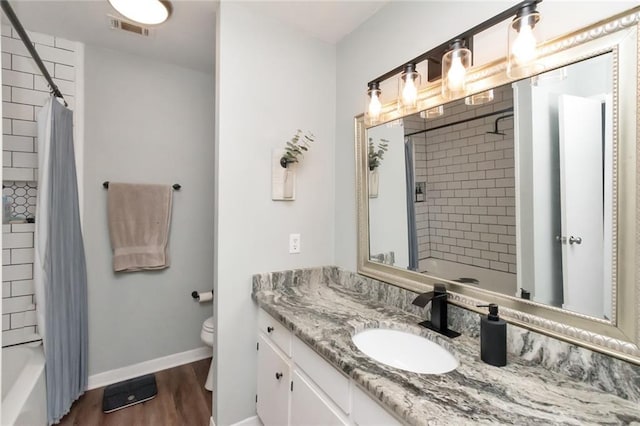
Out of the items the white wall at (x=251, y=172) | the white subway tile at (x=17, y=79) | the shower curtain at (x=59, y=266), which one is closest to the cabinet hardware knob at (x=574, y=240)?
the white wall at (x=251, y=172)

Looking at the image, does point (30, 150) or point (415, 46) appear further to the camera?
point (30, 150)

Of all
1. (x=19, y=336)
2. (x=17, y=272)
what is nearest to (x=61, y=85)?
(x=17, y=272)

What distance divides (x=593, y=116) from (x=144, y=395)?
9.34ft

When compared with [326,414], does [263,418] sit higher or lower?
lower

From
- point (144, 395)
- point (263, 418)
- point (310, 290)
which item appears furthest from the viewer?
point (144, 395)

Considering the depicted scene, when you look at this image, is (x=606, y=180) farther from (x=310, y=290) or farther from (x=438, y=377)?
(x=310, y=290)

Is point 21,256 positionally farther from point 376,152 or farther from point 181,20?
point 376,152

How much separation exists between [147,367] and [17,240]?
1292 millimetres

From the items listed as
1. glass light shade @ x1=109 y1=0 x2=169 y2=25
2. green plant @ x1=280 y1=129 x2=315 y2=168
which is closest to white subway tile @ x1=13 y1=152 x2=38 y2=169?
glass light shade @ x1=109 y1=0 x2=169 y2=25

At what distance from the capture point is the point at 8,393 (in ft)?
4.82

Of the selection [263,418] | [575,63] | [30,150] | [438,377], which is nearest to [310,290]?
[263,418]

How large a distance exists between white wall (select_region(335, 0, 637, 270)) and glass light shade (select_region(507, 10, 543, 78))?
87mm

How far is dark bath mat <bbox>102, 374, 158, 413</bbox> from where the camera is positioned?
1.92 m

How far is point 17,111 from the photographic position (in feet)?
6.12
